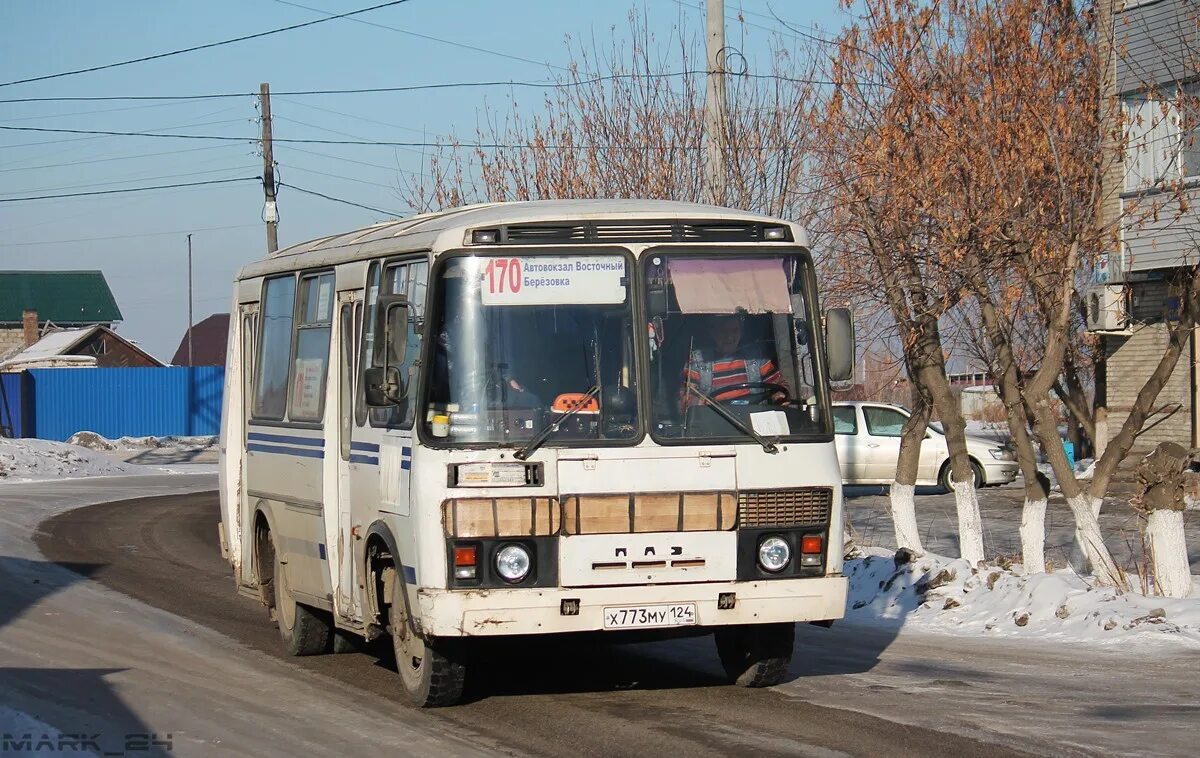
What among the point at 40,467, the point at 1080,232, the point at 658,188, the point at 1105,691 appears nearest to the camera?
the point at 1105,691

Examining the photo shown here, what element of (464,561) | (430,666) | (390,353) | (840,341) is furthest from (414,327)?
(840,341)

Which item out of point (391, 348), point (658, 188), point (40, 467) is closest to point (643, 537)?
point (391, 348)

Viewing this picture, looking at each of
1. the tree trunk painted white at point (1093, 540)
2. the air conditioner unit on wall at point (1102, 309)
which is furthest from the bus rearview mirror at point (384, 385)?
the air conditioner unit on wall at point (1102, 309)

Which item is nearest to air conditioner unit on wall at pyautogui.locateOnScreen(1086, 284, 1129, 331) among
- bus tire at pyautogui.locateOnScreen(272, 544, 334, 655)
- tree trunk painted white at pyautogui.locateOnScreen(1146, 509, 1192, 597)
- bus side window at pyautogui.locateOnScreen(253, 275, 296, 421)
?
tree trunk painted white at pyautogui.locateOnScreen(1146, 509, 1192, 597)

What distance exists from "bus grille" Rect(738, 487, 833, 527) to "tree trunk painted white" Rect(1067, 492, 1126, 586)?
5349 mm

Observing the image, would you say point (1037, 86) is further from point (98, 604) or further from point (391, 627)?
point (98, 604)

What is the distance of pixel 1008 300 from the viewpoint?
15148 millimetres

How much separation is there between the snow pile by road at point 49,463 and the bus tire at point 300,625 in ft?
80.7

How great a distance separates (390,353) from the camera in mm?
8578

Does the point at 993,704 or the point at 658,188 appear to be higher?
the point at 658,188

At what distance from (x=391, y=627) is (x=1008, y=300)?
26.1ft

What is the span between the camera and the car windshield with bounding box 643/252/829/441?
28.1 feet

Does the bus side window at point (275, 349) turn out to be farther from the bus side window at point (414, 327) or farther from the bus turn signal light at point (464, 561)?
the bus turn signal light at point (464, 561)

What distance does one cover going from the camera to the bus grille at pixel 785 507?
848 cm
